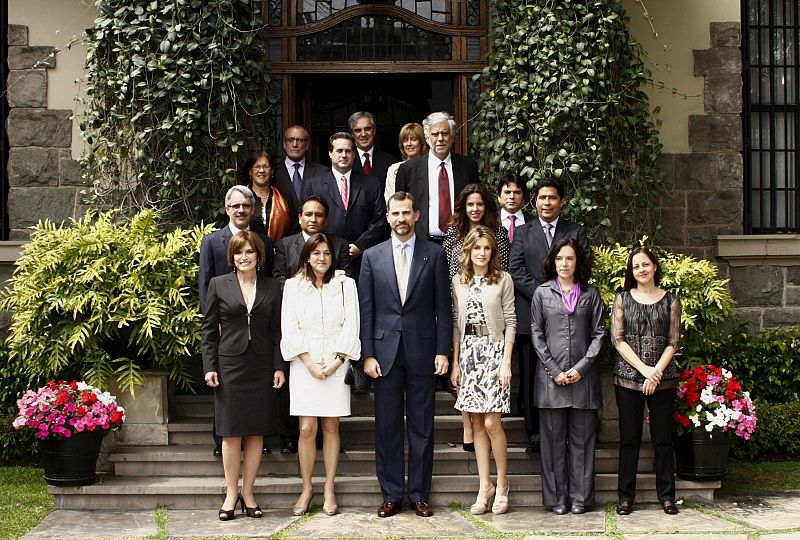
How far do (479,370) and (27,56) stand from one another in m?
5.07

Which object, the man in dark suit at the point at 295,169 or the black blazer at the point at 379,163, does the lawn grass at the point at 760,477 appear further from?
the man in dark suit at the point at 295,169

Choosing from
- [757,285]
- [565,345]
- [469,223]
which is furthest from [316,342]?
[757,285]

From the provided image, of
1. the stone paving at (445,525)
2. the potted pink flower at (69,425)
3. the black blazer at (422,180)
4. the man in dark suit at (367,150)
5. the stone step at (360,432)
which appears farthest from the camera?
the man in dark suit at (367,150)

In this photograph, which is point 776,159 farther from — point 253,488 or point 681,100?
point 253,488

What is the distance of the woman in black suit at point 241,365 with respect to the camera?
6.39 metres

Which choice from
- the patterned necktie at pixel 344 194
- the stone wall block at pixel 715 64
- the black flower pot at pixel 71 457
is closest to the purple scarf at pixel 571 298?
the patterned necktie at pixel 344 194

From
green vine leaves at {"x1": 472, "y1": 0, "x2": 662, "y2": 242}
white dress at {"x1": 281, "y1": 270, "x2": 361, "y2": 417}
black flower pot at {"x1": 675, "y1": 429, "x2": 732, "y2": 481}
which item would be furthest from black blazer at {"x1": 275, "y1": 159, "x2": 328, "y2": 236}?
black flower pot at {"x1": 675, "y1": 429, "x2": 732, "y2": 481}

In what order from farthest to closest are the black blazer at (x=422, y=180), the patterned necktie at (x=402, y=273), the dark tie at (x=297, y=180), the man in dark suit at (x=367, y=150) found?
the man in dark suit at (x=367, y=150), the dark tie at (x=297, y=180), the black blazer at (x=422, y=180), the patterned necktie at (x=402, y=273)

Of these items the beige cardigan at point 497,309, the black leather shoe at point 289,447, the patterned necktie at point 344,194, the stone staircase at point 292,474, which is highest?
the patterned necktie at point 344,194

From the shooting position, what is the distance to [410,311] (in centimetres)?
650

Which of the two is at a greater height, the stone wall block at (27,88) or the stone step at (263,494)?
the stone wall block at (27,88)

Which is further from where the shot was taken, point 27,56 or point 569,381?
point 27,56

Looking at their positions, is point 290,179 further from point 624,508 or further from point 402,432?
point 624,508

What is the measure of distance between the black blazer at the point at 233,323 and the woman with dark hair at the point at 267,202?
92cm
